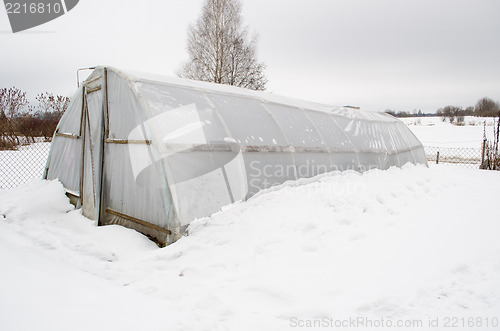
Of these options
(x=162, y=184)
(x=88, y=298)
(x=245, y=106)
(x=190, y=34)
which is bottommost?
(x=88, y=298)

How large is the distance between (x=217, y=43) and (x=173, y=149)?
17.5m

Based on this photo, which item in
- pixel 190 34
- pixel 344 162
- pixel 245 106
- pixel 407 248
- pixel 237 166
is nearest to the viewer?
pixel 407 248

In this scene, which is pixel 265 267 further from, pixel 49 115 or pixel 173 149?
pixel 49 115

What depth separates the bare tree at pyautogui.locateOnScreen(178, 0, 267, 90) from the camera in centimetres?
1980

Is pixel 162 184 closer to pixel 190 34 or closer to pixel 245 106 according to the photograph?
pixel 245 106

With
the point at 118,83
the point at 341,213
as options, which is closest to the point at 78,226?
the point at 118,83

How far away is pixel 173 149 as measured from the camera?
3988 mm

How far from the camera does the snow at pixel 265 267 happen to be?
2256mm

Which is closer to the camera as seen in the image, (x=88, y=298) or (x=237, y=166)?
(x=88, y=298)

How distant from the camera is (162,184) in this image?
3.88 m

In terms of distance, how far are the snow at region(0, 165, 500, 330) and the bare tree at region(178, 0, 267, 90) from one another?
1640 cm

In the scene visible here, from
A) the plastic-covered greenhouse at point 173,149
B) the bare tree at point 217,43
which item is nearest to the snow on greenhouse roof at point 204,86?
the plastic-covered greenhouse at point 173,149

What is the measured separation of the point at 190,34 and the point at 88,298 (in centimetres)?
2056

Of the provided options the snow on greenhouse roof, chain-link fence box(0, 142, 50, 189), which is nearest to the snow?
the snow on greenhouse roof
